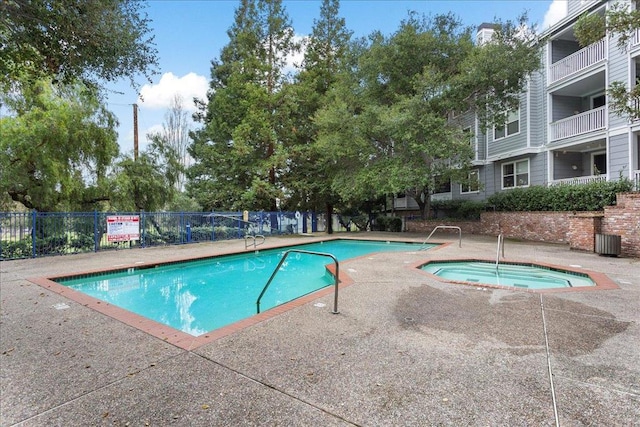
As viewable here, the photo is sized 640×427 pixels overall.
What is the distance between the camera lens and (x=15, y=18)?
356cm

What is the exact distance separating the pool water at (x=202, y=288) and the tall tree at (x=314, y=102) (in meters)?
10.4

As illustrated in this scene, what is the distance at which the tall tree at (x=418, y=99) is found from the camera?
→ 48.3ft

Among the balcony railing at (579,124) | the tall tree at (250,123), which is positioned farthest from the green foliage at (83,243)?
the balcony railing at (579,124)

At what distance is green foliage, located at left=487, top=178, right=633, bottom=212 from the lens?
462 inches

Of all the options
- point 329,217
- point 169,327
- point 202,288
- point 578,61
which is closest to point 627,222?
point 578,61

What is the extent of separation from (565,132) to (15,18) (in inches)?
705

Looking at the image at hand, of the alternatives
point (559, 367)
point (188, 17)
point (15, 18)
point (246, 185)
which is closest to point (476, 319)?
→ point (559, 367)

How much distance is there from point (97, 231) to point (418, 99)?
13.9 metres

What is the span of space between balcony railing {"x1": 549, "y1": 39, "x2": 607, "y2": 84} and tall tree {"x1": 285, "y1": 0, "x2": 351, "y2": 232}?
10394 mm

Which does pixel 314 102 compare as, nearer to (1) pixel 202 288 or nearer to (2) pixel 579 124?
(2) pixel 579 124

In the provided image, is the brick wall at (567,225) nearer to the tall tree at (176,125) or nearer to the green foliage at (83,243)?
the green foliage at (83,243)

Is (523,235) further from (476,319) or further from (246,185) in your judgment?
(246,185)

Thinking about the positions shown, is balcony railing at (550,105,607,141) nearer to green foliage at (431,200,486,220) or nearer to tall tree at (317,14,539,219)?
tall tree at (317,14,539,219)

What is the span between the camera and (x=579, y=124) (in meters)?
→ 14.1
